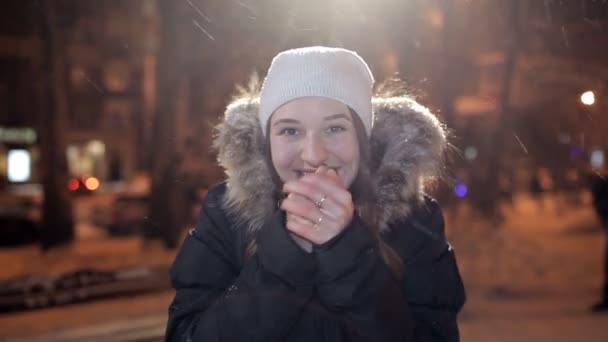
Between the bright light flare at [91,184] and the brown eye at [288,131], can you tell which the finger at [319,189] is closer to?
the brown eye at [288,131]

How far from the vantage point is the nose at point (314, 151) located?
1.76m

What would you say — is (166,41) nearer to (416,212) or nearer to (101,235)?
(101,235)

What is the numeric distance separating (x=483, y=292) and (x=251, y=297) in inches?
291

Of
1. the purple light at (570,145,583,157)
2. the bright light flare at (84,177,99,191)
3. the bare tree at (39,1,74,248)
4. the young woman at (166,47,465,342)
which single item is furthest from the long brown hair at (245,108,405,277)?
the bright light flare at (84,177,99,191)

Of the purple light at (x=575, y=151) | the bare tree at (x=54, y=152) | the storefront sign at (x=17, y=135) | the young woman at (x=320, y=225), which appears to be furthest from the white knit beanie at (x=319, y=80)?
the storefront sign at (x=17, y=135)

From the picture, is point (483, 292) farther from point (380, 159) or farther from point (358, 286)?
point (358, 286)

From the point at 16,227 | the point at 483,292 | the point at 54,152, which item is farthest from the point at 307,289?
the point at 16,227

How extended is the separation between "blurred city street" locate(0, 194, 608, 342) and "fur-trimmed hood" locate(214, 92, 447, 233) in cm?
455

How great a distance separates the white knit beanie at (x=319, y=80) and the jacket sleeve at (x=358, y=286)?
43cm

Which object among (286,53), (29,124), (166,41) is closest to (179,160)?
(166,41)

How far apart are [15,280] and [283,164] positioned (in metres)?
7.23

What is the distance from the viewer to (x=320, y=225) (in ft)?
5.24

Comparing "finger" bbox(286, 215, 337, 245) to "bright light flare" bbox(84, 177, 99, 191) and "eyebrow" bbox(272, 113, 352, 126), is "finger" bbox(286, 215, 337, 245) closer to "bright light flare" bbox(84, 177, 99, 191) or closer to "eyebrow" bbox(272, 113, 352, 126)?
"eyebrow" bbox(272, 113, 352, 126)

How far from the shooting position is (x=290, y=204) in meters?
1.58
